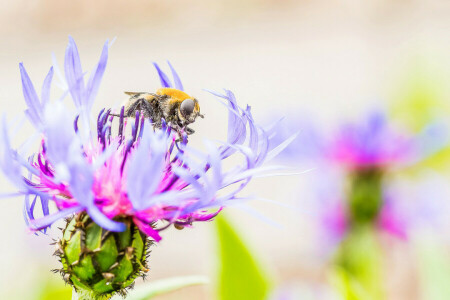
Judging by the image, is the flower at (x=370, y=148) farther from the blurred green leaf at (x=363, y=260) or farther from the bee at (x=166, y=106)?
the bee at (x=166, y=106)

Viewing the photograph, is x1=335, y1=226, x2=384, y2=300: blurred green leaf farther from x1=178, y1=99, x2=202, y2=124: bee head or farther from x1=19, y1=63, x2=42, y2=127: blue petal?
x1=19, y1=63, x2=42, y2=127: blue petal

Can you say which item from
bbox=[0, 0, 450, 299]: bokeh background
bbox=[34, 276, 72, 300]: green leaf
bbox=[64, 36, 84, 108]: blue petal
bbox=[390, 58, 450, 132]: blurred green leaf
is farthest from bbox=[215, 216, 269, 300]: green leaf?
bbox=[0, 0, 450, 299]: bokeh background

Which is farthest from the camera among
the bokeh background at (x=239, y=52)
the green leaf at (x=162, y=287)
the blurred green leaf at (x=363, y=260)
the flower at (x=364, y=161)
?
the bokeh background at (x=239, y=52)

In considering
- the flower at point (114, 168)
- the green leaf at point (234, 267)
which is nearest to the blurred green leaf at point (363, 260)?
the green leaf at point (234, 267)

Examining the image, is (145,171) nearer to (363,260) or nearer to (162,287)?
(162,287)

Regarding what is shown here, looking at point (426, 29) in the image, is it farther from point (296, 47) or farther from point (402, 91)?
point (402, 91)

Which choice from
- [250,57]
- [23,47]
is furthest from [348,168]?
[23,47]
